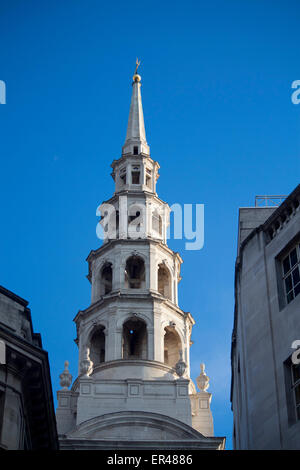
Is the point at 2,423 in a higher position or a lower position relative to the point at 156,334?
lower

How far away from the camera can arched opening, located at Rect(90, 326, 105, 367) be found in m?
62.1

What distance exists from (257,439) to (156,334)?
28061 mm

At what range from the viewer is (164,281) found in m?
66.5

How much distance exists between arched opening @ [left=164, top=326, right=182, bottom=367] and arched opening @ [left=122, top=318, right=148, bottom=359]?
5.62ft

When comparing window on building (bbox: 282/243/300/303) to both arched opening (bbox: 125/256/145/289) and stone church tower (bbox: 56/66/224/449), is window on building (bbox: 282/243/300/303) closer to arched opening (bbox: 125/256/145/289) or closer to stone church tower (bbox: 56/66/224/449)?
stone church tower (bbox: 56/66/224/449)

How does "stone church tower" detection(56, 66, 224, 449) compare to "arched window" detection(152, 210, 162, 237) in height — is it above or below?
below

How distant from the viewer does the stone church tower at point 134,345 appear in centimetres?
5475

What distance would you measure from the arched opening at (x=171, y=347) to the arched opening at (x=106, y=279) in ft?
17.2

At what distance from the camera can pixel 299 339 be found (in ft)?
102

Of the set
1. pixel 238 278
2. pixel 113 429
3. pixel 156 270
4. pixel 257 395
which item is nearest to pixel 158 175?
pixel 156 270

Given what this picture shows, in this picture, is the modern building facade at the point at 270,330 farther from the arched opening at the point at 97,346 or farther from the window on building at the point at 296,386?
the arched opening at the point at 97,346

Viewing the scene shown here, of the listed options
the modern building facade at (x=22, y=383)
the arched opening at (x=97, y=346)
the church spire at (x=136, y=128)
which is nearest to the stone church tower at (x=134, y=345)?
the arched opening at (x=97, y=346)

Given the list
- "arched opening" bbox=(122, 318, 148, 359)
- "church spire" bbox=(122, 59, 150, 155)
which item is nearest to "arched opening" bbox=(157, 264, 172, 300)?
"arched opening" bbox=(122, 318, 148, 359)
